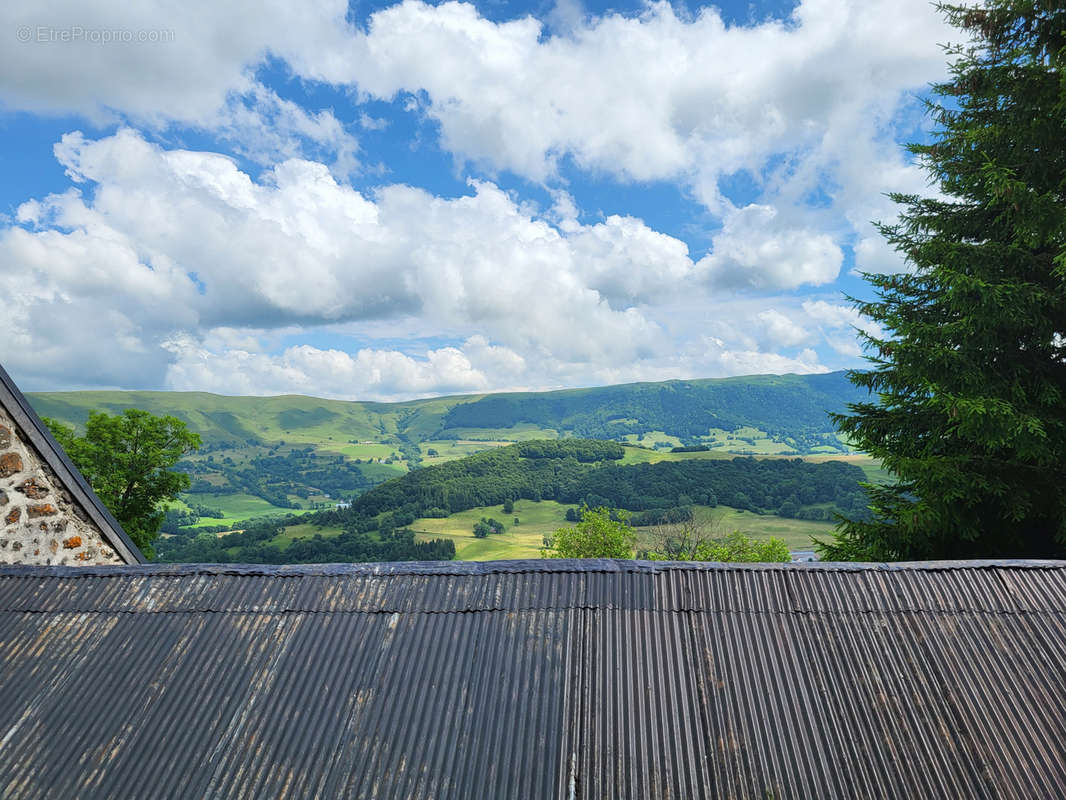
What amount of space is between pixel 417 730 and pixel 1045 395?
46.4ft

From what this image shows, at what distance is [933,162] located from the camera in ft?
47.0

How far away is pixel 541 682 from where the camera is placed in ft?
14.8

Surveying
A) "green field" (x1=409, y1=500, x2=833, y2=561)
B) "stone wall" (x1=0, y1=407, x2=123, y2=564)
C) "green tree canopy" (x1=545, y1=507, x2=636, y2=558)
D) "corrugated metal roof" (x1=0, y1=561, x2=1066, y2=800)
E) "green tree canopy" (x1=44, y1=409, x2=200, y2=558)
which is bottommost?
"green field" (x1=409, y1=500, x2=833, y2=561)

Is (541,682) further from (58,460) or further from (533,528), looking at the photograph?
(533,528)

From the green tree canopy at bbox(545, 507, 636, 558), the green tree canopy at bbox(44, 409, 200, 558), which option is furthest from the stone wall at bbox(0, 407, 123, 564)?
the green tree canopy at bbox(545, 507, 636, 558)

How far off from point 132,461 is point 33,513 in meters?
23.1

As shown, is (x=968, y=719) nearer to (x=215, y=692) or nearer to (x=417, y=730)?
(x=417, y=730)

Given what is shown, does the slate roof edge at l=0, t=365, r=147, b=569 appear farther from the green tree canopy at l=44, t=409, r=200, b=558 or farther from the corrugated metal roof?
the green tree canopy at l=44, t=409, r=200, b=558

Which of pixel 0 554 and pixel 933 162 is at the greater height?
pixel 933 162

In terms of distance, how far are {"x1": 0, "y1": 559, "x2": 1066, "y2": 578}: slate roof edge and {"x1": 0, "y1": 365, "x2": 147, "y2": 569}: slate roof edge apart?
2.29 m

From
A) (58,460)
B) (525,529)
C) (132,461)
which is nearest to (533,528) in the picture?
(525,529)

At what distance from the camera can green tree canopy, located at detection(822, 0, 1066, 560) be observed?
12.0m

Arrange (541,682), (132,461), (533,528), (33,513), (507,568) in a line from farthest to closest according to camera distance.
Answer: (533,528) < (132,461) < (33,513) < (507,568) < (541,682)

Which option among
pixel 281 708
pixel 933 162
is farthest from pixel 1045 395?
pixel 281 708
